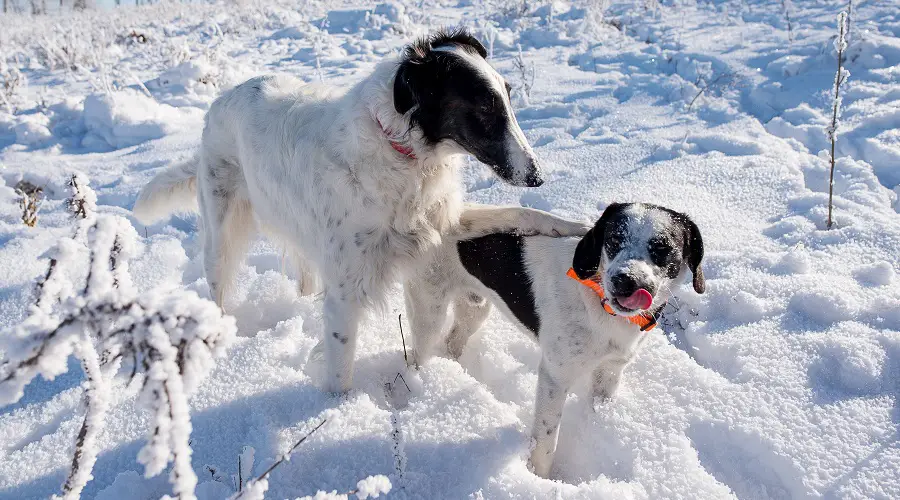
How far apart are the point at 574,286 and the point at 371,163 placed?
966 mm

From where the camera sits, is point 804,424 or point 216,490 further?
point 804,424

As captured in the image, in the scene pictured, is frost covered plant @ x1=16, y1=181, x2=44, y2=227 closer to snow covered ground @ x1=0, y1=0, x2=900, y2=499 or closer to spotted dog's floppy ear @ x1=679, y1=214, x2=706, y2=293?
snow covered ground @ x1=0, y1=0, x2=900, y2=499

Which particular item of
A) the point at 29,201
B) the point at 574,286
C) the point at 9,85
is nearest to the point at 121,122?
the point at 29,201

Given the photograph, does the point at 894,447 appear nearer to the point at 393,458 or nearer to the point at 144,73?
the point at 393,458

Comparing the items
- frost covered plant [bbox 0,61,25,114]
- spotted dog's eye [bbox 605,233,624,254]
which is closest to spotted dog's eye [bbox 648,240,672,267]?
spotted dog's eye [bbox 605,233,624,254]

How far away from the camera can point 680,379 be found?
2.62 m

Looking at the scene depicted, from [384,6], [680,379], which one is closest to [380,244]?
[680,379]

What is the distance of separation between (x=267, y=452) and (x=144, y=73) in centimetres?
820

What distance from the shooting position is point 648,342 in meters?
2.90

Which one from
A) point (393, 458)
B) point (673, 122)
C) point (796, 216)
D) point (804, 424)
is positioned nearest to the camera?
point (393, 458)

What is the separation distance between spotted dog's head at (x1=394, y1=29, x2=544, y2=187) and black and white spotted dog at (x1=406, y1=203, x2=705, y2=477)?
406 millimetres

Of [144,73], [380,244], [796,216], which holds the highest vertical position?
[380,244]

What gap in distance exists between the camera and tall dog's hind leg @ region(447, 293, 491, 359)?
3014 mm

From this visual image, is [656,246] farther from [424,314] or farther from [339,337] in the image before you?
[339,337]
